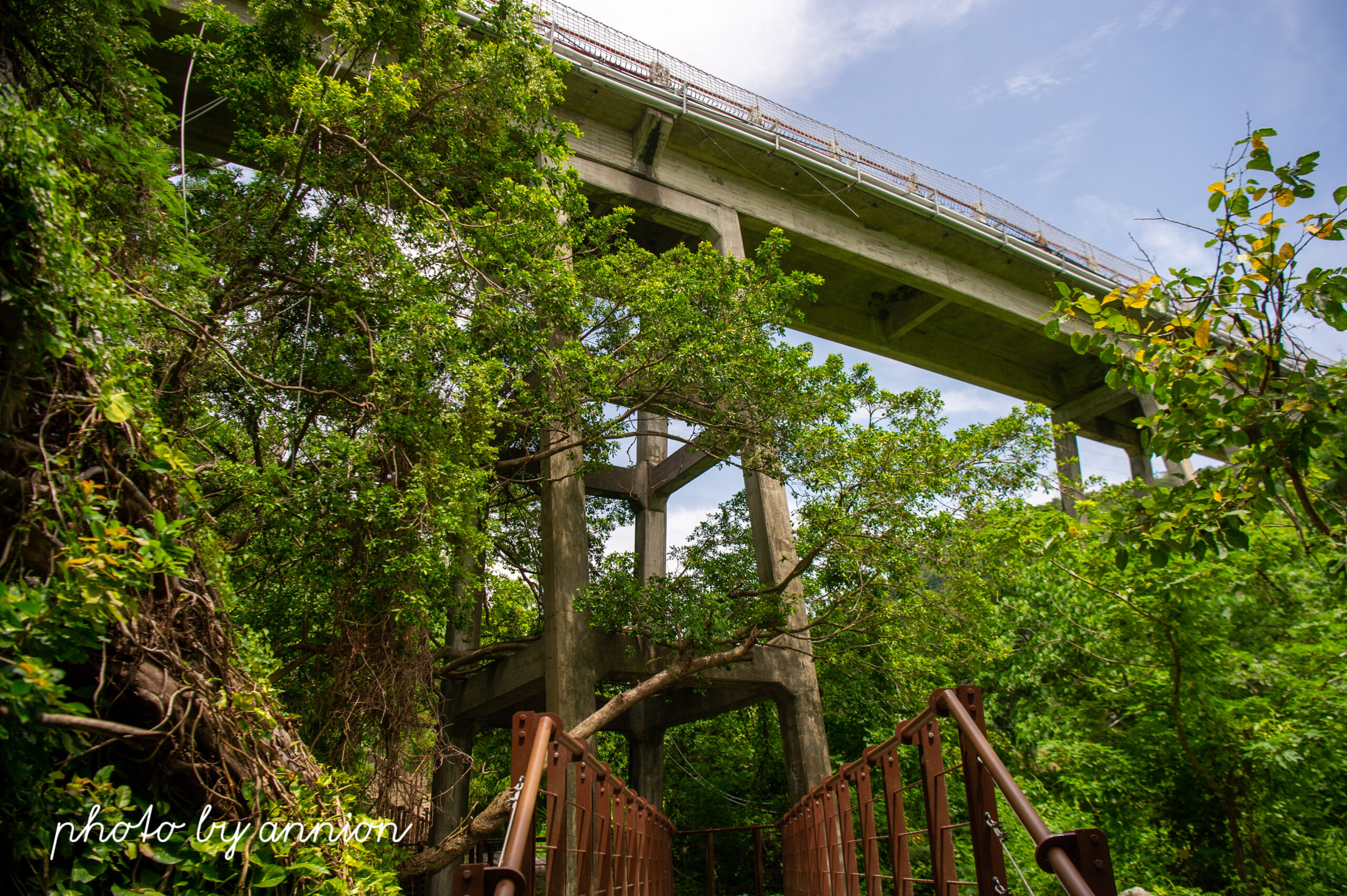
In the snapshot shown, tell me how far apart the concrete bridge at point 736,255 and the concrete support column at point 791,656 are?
2 centimetres

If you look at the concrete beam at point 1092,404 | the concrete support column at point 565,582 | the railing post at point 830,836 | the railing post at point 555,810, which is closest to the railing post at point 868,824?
the railing post at point 830,836

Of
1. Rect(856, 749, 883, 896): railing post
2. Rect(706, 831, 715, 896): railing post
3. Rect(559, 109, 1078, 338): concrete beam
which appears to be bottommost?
Rect(706, 831, 715, 896): railing post

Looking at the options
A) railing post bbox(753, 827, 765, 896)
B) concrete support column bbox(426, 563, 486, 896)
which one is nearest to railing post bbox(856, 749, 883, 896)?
railing post bbox(753, 827, 765, 896)

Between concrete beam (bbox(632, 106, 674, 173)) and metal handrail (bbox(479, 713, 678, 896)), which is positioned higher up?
concrete beam (bbox(632, 106, 674, 173))

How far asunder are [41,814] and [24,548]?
3.22ft

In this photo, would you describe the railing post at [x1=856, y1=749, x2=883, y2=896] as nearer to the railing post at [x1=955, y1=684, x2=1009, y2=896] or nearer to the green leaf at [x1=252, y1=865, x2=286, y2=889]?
the railing post at [x1=955, y1=684, x2=1009, y2=896]

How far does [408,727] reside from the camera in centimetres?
636

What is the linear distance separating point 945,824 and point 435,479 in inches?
183

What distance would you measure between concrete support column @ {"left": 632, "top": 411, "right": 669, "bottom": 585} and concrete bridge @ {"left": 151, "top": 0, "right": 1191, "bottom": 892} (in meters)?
0.03

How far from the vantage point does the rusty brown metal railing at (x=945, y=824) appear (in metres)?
2.05

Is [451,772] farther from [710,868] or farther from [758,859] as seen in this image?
[758,859]

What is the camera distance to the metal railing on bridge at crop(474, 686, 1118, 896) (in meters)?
2.04

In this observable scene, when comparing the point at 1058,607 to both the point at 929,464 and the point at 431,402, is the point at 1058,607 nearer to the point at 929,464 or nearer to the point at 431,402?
the point at 929,464

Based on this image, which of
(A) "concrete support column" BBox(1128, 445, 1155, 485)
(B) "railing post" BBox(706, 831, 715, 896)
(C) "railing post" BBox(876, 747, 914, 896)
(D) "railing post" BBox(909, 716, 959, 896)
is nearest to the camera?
(D) "railing post" BBox(909, 716, 959, 896)
